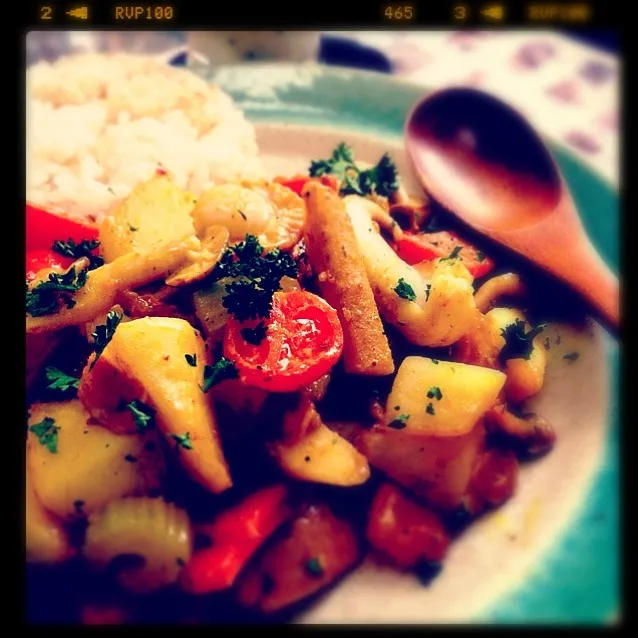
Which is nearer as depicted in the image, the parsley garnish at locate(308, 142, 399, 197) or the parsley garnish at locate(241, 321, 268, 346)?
the parsley garnish at locate(241, 321, 268, 346)

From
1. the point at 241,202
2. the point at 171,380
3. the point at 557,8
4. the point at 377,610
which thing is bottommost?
the point at 377,610

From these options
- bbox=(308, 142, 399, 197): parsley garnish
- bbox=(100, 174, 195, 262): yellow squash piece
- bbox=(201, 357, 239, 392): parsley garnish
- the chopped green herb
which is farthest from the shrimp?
the chopped green herb

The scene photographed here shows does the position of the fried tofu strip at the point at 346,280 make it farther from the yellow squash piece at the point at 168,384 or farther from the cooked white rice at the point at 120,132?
the cooked white rice at the point at 120,132

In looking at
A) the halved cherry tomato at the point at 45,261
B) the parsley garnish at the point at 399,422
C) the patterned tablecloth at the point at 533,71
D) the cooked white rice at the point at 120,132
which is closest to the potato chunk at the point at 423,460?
the parsley garnish at the point at 399,422

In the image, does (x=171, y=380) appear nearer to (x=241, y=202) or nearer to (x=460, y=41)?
(x=241, y=202)

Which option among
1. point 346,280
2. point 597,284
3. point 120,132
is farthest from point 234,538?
point 120,132

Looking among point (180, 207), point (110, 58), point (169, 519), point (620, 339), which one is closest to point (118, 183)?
point (180, 207)

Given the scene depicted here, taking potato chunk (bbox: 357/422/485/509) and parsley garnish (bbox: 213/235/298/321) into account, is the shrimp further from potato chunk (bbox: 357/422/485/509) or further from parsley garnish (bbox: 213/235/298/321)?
potato chunk (bbox: 357/422/485/509)
